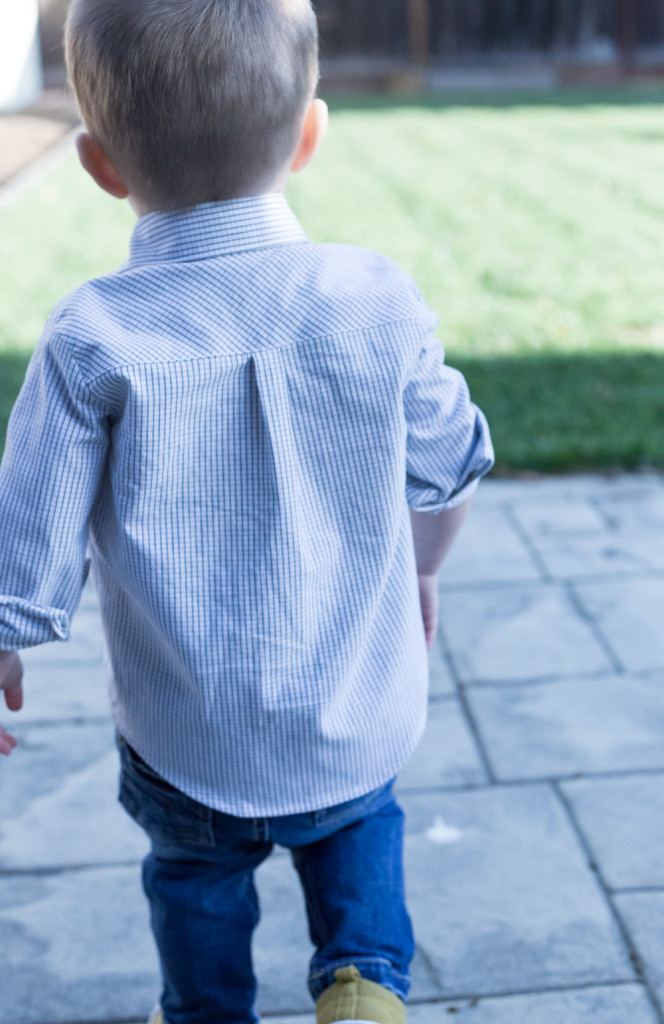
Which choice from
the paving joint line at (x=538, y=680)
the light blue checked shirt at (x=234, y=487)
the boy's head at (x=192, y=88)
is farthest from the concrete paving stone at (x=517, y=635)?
the boy's head at (x=192, y=88)

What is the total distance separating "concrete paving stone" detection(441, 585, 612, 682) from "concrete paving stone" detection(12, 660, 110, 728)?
854mm

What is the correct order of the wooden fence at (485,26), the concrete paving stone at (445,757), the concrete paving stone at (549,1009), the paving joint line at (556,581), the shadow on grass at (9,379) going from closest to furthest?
the concrete paving stone at (549,1009)
the concrete paving stone at (445,757)
the paving joint line at (556,581)
the shadow on grass at (9,379)
the wooden fence at (485,26)

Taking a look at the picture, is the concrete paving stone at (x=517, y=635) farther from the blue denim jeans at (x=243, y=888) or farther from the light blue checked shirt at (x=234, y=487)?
the light blue checked shirt at (x=234, y=487)

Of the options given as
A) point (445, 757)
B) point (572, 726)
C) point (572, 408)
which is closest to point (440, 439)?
point (445, 757)

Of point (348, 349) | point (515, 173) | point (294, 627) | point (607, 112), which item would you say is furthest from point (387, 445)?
point (607, 112)

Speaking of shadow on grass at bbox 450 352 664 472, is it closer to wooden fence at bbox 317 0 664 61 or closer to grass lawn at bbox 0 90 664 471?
grass lawn at bbox 0 90 664 471

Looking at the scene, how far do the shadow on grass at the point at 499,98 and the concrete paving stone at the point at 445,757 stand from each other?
11.7 metres

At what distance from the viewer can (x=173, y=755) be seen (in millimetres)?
1300

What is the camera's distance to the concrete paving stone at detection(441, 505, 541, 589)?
10.1 ft

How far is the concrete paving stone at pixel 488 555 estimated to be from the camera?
3082mm

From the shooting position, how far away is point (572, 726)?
2406mm

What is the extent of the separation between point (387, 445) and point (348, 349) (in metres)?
0.12

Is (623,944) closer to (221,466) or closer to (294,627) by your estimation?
(294,627)

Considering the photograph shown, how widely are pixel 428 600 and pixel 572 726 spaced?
37.6 inches
